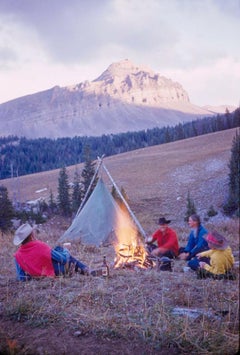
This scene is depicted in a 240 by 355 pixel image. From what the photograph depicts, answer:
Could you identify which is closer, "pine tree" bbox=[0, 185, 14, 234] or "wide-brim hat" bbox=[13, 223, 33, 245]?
"wide-brim hat" bbox=[13, 223, 33, 245]

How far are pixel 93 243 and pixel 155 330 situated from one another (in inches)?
215

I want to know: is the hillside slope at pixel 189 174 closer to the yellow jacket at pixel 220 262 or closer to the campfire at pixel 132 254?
the yellow jacket at pixel 220 262

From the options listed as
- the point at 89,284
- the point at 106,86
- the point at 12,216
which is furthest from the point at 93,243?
the point at 12,216

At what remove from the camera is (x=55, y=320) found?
320 centimetres

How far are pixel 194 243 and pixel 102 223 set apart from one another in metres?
3.56

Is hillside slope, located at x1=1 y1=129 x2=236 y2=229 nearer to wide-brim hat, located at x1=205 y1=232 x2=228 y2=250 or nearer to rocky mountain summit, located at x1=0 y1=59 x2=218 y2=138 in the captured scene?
wide-brim hat, located at x1=205 y1=232 x2=228 y2=250

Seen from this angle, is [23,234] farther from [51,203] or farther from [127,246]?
[51,203]

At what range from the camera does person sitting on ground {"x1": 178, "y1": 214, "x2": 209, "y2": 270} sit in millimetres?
4559

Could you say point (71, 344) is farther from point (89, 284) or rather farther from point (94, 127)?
point (94, 127)

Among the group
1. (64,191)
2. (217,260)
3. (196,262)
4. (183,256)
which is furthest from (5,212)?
(217,260)

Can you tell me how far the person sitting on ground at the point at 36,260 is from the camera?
4.72 m

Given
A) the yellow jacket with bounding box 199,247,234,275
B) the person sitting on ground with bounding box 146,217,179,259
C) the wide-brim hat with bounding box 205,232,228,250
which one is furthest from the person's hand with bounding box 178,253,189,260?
the wide-brim hat with bounding box 205,232,228,250

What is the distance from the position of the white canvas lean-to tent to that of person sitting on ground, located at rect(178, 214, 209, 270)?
2.40m

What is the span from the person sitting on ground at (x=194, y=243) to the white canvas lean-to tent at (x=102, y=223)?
240cm
